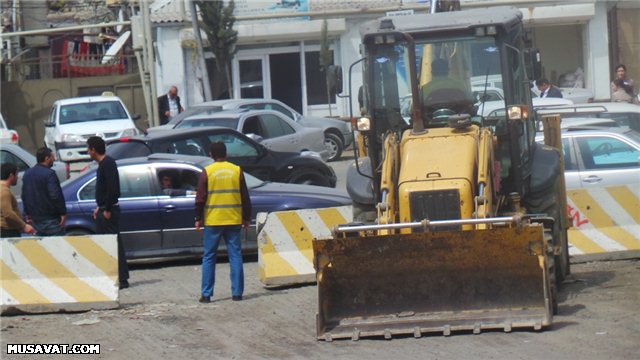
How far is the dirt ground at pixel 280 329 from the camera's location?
905 centimetres

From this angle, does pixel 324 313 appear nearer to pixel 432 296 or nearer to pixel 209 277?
pixel 432 296

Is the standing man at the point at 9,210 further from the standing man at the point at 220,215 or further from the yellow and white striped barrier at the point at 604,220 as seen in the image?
the yellow and white striped barrier at the point at 604,220

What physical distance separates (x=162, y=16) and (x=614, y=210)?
22.4 metres

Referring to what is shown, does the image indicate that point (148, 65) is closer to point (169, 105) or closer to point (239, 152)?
point (169, 105)

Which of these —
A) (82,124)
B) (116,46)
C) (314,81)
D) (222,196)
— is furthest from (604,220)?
(116,46)

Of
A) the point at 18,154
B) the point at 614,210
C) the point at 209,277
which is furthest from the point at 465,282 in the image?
the point at 18,154

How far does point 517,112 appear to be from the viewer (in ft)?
→ 35.8

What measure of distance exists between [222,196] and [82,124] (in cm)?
1763

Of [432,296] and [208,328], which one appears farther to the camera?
[208,328]

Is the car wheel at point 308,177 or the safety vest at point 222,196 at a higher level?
the safety vest at point 222,196

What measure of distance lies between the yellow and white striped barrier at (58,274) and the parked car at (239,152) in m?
5.97

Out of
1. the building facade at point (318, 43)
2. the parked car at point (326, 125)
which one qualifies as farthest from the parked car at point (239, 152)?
the building facade at point (318, 43)

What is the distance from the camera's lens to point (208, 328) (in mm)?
10648

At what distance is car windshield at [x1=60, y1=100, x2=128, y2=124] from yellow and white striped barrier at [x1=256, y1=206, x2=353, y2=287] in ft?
57.0
